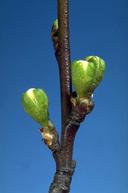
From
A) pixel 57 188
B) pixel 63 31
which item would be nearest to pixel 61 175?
pixel 57 188

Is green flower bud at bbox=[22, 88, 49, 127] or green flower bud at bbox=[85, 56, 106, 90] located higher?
green flower bud at bbox=[85, 56, 106, 90]

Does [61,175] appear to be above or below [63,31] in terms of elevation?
below

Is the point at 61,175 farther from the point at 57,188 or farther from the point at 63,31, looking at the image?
the point at 63,31

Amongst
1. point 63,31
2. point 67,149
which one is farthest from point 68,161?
point 63,31

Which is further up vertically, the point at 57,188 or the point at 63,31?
the point at 63,31

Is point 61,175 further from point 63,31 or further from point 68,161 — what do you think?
point 63,31

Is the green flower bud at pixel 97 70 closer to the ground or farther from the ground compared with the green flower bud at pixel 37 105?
farther from the ground
